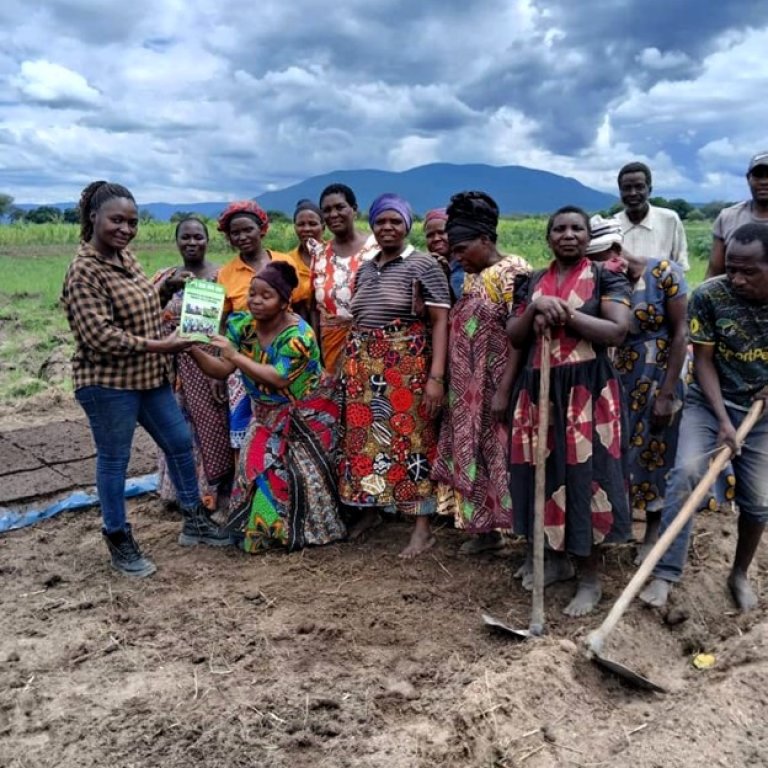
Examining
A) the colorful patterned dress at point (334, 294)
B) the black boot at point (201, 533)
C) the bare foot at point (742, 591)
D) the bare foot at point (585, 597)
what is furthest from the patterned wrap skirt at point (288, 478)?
the bare foot at point (742, 591)

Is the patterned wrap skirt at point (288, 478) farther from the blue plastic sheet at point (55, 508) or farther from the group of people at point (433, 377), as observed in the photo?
the blue plastic sheet at point (55, 508)

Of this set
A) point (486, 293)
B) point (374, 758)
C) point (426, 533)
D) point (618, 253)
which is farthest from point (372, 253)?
point (374, 758)

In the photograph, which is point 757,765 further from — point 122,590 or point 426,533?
point 122,590

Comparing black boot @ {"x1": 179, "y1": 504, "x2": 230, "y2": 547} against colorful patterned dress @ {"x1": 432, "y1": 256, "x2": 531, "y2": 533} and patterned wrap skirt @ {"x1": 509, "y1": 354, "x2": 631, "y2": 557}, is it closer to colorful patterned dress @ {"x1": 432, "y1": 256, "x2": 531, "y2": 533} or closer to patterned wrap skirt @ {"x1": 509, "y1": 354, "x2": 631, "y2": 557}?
colorful patterned dress @ {"x1": 432, "y1": 256, "x2": 531, "y2": 533}

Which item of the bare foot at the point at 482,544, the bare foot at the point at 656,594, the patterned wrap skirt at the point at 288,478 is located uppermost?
the patterned wrap skirt at the point at 288,478

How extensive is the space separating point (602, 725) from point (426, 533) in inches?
62.8

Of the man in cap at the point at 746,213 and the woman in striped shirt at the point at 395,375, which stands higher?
the man in cap at the point at 746,213

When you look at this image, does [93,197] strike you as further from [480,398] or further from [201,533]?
[480,398]

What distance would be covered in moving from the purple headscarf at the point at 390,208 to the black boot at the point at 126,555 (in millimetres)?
1938

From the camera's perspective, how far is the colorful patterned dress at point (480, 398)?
3396 millimetres

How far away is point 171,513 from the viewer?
15.3 feet

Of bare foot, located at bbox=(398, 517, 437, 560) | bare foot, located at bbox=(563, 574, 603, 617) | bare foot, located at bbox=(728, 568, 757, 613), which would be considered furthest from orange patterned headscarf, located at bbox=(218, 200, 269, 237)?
bare foot, located at bbox=(728, 568, 757, 613)

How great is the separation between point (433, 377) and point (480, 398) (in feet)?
0.90

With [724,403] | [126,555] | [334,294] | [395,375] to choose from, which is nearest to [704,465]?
[724,403]
